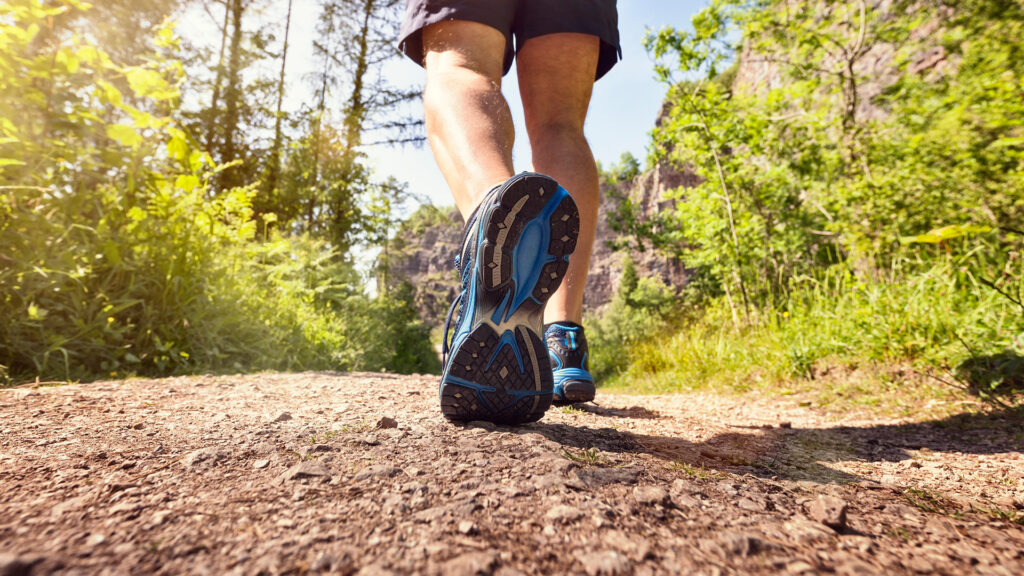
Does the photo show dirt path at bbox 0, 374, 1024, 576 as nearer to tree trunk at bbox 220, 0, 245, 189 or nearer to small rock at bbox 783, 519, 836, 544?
small rock at bbox 783, 519, 836, 544

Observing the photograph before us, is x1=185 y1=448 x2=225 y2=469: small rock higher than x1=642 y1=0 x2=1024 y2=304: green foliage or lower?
lower

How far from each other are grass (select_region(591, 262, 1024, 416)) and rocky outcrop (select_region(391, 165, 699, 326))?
2710 millimetres

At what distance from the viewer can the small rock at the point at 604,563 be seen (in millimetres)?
487

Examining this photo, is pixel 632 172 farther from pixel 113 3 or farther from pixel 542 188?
pixel 542 188

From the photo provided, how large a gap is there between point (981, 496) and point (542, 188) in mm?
967

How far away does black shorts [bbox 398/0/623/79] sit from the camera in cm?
122

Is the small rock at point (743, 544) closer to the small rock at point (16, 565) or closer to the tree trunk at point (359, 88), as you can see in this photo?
the small rock at point (16, 565)

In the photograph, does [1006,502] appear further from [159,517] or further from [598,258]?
[598,258]

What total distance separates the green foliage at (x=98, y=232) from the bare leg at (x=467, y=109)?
154cm

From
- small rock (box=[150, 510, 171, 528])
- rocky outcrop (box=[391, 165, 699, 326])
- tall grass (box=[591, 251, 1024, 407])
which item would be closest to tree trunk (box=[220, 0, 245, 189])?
rocky outcrop (box=[391, 165, 699, 326])

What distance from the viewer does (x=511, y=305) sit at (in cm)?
98

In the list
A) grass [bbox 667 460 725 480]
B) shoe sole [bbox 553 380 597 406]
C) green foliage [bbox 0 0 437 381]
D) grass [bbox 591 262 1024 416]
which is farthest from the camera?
grass [bbox 591 262 1024 416]

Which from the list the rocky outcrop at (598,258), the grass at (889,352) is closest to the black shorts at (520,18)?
the grass at (889,352)

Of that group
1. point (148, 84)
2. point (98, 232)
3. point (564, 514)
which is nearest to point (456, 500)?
point (564, 514)
